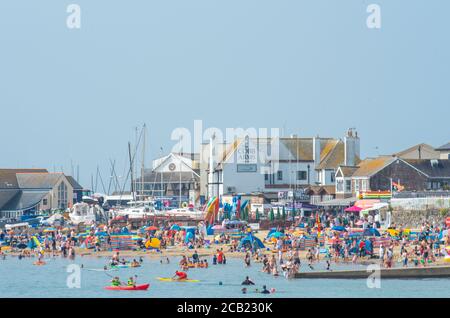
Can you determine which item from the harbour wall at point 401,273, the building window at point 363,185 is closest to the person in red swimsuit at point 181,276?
the harbour wall at point 401,273

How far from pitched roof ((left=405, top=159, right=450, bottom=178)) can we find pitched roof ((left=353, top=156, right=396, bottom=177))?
182cm

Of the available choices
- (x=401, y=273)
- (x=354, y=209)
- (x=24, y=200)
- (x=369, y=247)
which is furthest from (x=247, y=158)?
(x=401, y=273)

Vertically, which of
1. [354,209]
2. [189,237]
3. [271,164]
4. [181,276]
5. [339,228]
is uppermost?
[271,164]

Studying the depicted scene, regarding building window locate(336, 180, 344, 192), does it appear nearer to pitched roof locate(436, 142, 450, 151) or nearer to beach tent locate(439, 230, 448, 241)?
pitched roof locate(436, 142, 450, 151)

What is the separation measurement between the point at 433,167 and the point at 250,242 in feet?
99.9

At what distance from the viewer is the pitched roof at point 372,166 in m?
95.4

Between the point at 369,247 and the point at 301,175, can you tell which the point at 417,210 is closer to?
the point at 369,247

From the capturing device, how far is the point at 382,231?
77312mm

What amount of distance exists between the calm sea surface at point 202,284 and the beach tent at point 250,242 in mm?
3504

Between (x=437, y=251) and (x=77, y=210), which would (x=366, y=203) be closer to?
(x=437, y=251)

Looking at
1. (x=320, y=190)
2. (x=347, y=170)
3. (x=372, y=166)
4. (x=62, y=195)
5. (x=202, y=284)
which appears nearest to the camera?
(x=202, y=284)

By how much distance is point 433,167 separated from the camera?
3816 inches

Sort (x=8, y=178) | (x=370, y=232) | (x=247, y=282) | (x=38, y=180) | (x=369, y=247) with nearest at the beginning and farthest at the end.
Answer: (x=247, y=282) → (x=369, y=247) → (x=370, y=232) → (x=38, y=180) → (x=8, y=178)

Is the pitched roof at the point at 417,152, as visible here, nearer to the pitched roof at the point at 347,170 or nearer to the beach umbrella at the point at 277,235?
the pitched roof at the point at 347,170
